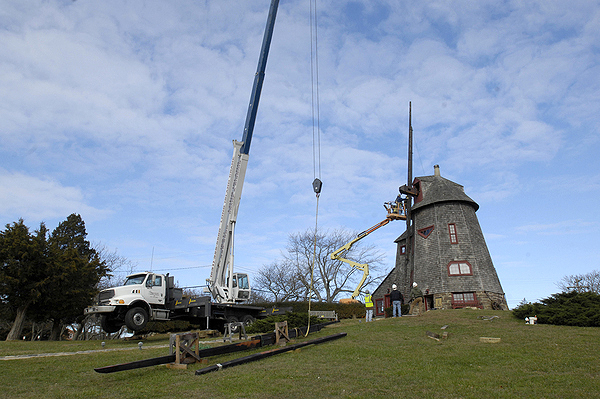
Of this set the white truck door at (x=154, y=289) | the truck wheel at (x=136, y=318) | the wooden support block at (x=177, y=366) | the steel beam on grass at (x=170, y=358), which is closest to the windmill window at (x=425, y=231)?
the white truck door at (x=154, y=289)

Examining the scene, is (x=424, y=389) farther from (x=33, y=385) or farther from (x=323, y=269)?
(x=323, y=269)

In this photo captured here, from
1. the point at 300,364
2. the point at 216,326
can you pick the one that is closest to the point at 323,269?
the point at 216,326

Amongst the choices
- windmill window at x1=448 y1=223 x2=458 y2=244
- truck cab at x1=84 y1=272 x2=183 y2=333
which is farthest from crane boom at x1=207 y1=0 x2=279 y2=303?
windmill window at x1=448 y1=223 x2=458 y2=244

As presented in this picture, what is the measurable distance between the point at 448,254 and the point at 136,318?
22.7m

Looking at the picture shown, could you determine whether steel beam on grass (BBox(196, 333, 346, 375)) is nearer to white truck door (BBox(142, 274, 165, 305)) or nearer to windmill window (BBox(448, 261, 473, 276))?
white truck door (BBox(142, 274, 165, 305))

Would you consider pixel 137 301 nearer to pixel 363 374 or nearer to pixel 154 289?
pixel 154 289

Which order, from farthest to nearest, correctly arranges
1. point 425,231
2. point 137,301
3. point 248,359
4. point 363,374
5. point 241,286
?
point 425,231
point 241,286
point 137,301
point 248,359
point 363,374

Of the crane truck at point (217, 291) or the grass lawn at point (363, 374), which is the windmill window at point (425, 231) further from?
the grass lawn at point (363, 374)

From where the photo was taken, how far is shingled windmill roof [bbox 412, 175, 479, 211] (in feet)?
104

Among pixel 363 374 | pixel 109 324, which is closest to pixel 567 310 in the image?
pixel 363 374

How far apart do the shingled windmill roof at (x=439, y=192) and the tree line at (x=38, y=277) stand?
2534cm

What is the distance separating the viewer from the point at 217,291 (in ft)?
63.9

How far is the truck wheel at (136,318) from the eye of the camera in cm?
1667

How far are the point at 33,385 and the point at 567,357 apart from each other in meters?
10.9
